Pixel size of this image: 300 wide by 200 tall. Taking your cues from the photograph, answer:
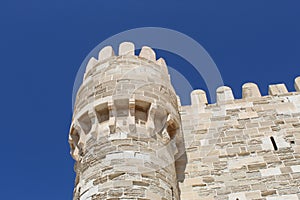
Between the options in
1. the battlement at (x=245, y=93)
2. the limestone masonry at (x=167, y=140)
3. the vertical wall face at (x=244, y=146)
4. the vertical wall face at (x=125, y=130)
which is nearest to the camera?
the vertical wall face at (x=125, y=130)

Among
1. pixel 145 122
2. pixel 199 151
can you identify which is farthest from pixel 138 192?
pixel 199 151

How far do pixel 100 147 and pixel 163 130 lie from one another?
1.33m

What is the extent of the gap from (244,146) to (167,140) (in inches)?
67.3

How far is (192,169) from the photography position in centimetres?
707

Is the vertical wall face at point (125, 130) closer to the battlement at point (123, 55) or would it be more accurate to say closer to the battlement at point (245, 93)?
the battlement at point (123, 55)

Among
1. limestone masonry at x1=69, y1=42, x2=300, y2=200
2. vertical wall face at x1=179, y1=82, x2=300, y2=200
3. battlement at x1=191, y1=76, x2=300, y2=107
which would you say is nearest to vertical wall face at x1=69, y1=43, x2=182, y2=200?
limestone masonry at x1=69, y1=42, x2=300, y2=200

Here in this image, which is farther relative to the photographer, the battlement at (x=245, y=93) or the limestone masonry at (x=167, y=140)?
the battlement at (x=245, y=93)

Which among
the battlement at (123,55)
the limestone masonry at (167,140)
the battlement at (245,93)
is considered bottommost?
the limestone masonry at (167,140)

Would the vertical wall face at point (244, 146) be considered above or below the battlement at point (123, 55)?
below

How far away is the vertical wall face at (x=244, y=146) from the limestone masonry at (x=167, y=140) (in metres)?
0.02

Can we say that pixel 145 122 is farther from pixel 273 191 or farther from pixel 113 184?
pixel 273 191

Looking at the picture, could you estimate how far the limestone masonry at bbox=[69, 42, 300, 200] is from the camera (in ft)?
19.4

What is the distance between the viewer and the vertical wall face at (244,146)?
6.61 meters

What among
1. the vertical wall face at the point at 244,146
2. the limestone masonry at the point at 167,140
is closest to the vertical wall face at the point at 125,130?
the limestone masonry at the point at 167,140
